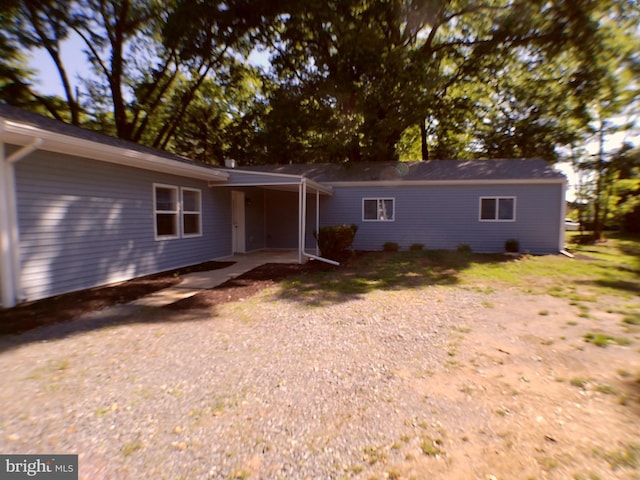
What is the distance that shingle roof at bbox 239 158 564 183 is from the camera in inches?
477

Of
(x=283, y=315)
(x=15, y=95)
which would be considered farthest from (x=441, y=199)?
(x=15, y=95)

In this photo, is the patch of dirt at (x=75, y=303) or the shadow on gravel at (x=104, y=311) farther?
the patch of dirt at (x=75, y=303)

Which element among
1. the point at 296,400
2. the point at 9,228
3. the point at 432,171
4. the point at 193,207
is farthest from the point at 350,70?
the point at 296,400

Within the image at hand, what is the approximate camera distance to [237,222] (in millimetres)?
12250

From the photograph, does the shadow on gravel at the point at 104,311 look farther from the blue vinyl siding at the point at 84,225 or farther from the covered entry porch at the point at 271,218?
the covered entry porch at the point at 271,218

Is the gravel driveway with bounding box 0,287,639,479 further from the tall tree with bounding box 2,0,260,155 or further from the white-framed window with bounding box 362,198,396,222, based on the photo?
the tall tree with bounding box 2,0,260,155

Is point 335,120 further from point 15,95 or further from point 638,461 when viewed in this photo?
point 15,95

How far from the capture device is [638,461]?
77.5 inches

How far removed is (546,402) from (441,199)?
10.6 metres

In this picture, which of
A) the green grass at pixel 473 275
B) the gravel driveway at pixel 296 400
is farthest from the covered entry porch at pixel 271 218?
the gravel driveway at pixel 296 400

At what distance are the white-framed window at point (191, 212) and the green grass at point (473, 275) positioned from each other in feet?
12.1

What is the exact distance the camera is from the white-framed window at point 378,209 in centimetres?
1292

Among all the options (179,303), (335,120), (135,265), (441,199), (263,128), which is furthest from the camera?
(263,128)

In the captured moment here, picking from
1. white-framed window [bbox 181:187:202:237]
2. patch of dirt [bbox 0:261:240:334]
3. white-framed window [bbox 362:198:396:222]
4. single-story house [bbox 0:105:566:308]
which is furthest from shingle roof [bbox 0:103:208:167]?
white-framed window [bbox 362:198:396:222]
